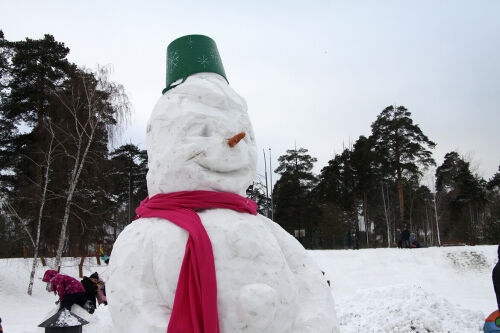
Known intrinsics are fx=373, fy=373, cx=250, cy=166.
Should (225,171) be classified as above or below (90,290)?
above

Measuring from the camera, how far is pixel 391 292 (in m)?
8.25

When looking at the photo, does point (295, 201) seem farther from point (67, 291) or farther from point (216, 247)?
point (216, 247)

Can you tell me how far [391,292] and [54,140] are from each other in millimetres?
13645

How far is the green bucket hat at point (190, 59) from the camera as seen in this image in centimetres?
290

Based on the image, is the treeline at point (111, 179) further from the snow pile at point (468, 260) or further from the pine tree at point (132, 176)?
the snow pile at point (468, 260)

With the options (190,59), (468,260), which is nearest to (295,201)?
(468,260)

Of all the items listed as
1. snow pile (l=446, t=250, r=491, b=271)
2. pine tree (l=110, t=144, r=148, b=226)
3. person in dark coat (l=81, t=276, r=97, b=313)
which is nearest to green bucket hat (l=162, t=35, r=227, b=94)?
person in dark coat (l=81, t=276, r=97, b=313)

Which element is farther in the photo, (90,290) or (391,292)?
(391,292)

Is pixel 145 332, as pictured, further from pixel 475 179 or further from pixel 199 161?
pixel 475 179

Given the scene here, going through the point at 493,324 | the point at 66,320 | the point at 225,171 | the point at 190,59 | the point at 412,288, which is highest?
the point at 190,59

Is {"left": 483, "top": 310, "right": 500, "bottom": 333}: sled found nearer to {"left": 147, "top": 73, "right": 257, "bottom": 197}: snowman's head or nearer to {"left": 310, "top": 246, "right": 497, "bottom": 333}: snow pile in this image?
{"left": 310, "top": 246, "right": 497, "bottom": 333}: snow pile

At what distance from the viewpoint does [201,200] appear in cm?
239

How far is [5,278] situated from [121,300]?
585 inches

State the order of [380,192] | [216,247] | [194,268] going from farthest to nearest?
[380,192]
[216,247]
[194,268]
